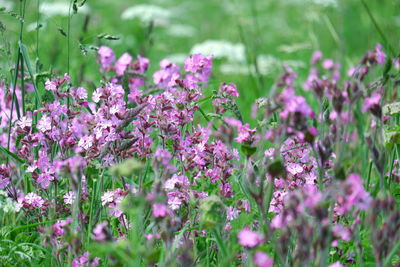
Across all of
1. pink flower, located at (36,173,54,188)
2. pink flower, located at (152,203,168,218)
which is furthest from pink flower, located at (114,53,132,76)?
pink flower, located at (152,203,168,218)

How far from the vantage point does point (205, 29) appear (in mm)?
9594

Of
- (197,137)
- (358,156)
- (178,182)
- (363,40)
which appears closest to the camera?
(178,182)

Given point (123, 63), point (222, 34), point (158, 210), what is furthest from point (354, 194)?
point (222, 34)

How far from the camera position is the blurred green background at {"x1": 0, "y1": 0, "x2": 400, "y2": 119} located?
4.66 metres

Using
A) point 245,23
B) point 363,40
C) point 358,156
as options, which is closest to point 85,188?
point 358,156

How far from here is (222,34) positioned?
8.90m

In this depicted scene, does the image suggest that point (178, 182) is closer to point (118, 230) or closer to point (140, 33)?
point (118, 230)

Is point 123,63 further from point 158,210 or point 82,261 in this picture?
point 158,210

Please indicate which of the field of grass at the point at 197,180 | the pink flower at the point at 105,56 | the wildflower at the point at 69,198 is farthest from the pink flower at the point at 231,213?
the pink flower at the point at 105,56

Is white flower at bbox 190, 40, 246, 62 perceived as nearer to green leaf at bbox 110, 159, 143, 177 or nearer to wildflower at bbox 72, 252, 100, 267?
wildflower at bbox 72, 252, 100, 267

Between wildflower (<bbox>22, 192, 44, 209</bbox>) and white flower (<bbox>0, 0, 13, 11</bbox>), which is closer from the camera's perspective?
wildflower (<bbox>22, 192, 44, 209</bbox>)

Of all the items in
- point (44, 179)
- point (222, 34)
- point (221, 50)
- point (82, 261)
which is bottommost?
point (222, 34)

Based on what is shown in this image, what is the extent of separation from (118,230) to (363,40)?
20.8 ft

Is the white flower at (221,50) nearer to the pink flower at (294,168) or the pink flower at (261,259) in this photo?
the pink flower at (294,168)
